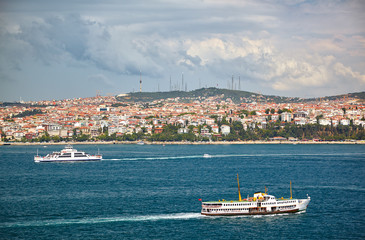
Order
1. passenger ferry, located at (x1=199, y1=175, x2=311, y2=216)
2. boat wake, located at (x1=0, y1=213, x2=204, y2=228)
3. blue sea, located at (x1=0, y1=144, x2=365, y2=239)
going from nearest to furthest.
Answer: blue sea, located at (x1=0, y1=144, x2=365, y2=239), boat wake, located at (x1=0, y1=213, x2=204, y2=228), passenger ferry, located at (x1=199, y1=175, x2=311, y2=216)

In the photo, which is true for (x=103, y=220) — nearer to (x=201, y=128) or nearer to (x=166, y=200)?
(x=166, y=200)

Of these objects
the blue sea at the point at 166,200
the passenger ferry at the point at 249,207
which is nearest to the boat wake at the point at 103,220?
the blue sea at the point at 166,200

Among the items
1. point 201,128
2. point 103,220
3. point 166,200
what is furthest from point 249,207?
point 201,128

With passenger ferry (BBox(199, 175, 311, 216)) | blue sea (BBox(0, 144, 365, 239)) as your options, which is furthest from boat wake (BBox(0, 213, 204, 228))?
passenger ferry (BBox(199, 175, 311, 216))

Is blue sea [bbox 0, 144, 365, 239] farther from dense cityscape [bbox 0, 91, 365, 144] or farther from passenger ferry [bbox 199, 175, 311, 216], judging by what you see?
dense cityscape [bbox 0, 91, 365, 144]

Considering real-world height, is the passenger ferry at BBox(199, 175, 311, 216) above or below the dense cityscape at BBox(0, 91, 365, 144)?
below

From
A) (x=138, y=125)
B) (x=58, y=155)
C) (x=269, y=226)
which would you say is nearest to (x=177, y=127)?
(x=138, y=125)

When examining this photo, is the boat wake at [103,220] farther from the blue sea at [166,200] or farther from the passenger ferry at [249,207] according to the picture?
the passenger ferry at [249,207]

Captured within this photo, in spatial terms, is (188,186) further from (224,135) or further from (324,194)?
(224,135)
